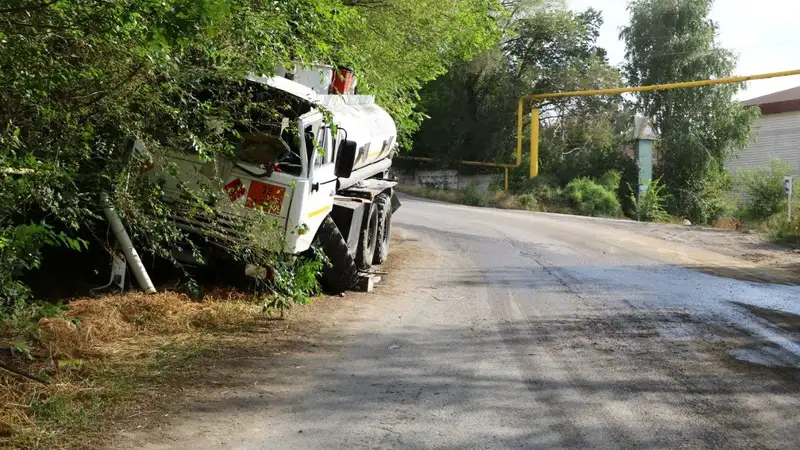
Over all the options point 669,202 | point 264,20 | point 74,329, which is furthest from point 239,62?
point 669,202

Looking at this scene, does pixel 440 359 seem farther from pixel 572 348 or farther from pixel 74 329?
pixel 74 329

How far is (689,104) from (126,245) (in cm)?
3675

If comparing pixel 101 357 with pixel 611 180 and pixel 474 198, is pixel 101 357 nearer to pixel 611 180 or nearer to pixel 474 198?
pixel 474 198

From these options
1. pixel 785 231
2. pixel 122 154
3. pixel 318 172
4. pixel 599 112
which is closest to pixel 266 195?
pixel 318 172

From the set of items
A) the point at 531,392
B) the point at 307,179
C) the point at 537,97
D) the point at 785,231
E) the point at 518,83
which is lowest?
the point at 531,392

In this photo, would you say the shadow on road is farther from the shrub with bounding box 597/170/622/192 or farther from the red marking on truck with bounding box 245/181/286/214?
the shrub with bounding box 597/170/622/192

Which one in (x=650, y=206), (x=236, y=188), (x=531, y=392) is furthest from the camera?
(x=650, y=206)

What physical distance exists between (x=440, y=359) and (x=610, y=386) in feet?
5.38

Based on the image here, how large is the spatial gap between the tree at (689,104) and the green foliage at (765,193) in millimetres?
8695

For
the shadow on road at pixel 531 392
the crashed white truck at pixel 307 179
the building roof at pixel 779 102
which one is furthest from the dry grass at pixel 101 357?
the building roof at pixel 779 102

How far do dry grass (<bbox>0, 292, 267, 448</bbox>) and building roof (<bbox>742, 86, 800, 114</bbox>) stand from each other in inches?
1503

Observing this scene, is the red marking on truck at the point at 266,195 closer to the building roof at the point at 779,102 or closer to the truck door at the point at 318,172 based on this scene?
the truck door at the point at 318,172

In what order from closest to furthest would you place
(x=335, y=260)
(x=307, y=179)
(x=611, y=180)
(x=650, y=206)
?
(x=307, y=179) < (x=335, y=260) < (x=650, y=206) < (x=611, y=180)

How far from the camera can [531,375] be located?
270 inches
